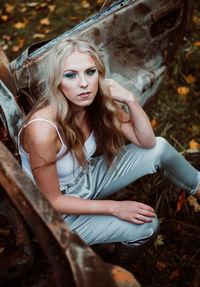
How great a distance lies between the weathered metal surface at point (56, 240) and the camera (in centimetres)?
74

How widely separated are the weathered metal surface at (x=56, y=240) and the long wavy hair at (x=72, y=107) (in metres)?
0.64

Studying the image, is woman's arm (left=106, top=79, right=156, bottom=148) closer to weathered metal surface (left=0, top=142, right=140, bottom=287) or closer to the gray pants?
the gray pants

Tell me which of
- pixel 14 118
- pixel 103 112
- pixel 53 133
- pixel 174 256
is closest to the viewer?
pixel 53 133

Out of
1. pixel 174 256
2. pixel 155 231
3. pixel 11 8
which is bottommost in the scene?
pixel 174 256

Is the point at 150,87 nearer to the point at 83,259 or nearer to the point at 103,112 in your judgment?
the point at 103,112

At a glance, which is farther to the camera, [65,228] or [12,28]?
[12,28]

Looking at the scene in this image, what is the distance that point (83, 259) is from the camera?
78 cm

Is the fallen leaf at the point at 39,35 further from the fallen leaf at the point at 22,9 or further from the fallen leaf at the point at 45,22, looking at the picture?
the fallen leaf at the point at 22,9

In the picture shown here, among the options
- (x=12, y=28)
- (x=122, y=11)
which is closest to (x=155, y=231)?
(x=122, y=11)

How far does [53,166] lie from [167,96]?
1.80 m

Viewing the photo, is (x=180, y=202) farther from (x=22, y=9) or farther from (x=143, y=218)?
(x=22, y=9)

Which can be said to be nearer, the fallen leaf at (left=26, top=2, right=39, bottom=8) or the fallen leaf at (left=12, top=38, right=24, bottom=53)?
the fallen leaf at (left=12, top=38, right=24, bottom=53)

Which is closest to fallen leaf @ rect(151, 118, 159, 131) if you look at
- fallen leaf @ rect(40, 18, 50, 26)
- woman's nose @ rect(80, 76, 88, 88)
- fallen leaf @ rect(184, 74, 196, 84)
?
fallen leaf @ rect(184, 74, 196, 84)

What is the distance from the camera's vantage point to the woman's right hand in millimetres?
1444
